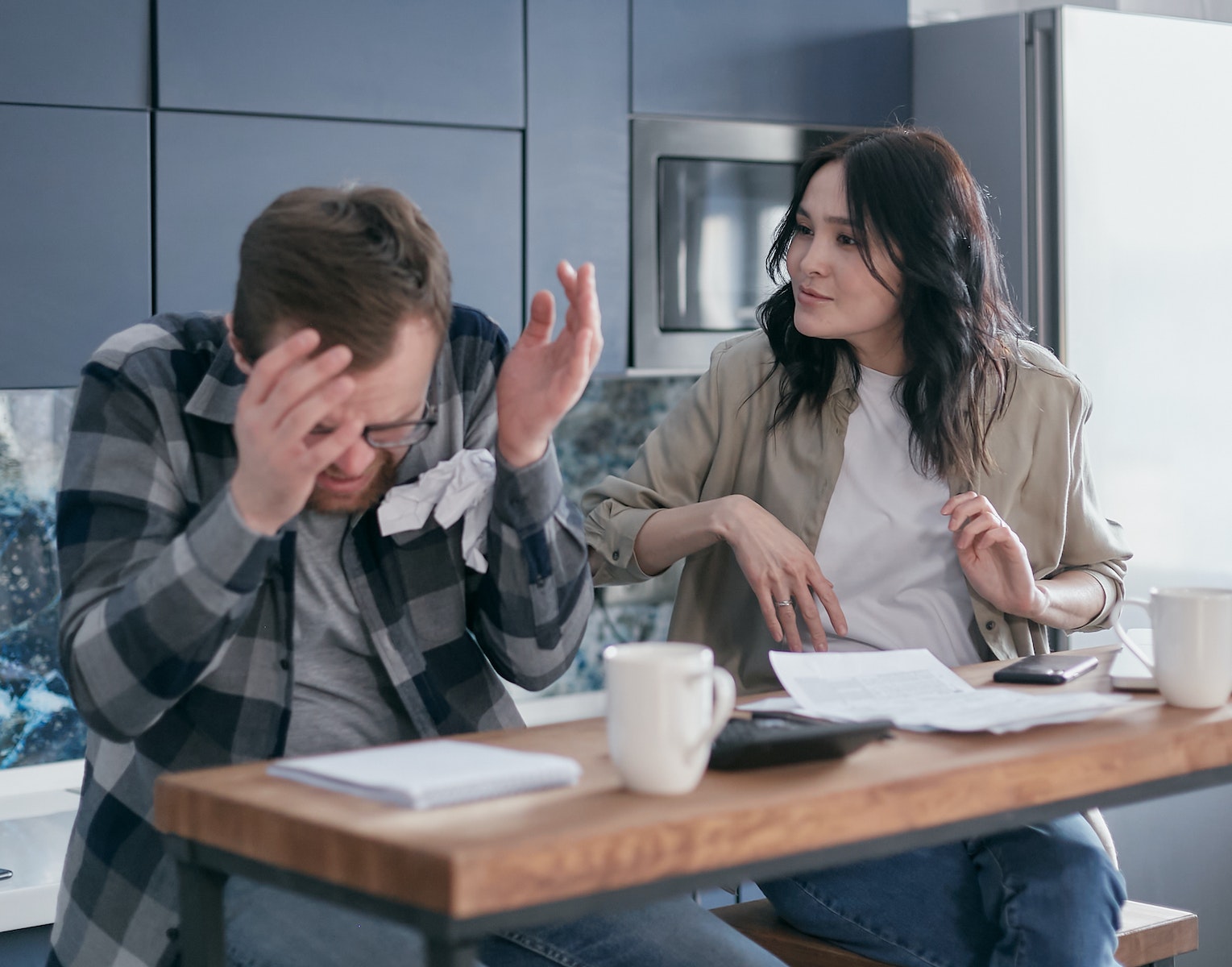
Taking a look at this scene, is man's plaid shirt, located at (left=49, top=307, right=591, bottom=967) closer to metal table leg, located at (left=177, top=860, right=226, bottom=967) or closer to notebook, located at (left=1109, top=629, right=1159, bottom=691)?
metal table leg, located at (left=177, top=860, right=226, bottom=967)

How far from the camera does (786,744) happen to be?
1083mm

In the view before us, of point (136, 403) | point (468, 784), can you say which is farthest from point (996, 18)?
point (468, 784)

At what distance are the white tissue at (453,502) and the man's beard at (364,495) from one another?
0.01m

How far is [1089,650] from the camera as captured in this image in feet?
5.47

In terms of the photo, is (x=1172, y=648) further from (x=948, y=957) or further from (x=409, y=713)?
(x=409, y=713)

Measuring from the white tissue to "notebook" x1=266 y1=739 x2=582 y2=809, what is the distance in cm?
37

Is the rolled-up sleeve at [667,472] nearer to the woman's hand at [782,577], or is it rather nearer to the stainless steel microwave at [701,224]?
the woman's hand at [782,577]

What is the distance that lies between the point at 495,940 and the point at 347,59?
57.8 inches

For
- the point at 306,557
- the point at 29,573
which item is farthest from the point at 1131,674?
the point at 29,573

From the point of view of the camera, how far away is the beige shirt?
1965 millimetres

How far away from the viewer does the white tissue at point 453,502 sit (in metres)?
1.46

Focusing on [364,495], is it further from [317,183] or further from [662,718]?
[317,183]

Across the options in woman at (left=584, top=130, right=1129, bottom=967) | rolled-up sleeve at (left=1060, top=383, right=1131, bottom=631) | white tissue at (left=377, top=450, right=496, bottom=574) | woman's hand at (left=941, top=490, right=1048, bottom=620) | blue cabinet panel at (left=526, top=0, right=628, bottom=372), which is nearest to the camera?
white tissue at (left=377, top=450, right=496, bottom=574)

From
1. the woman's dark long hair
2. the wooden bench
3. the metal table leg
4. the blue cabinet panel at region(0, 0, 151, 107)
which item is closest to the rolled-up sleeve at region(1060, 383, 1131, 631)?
the woman's dark long hair
